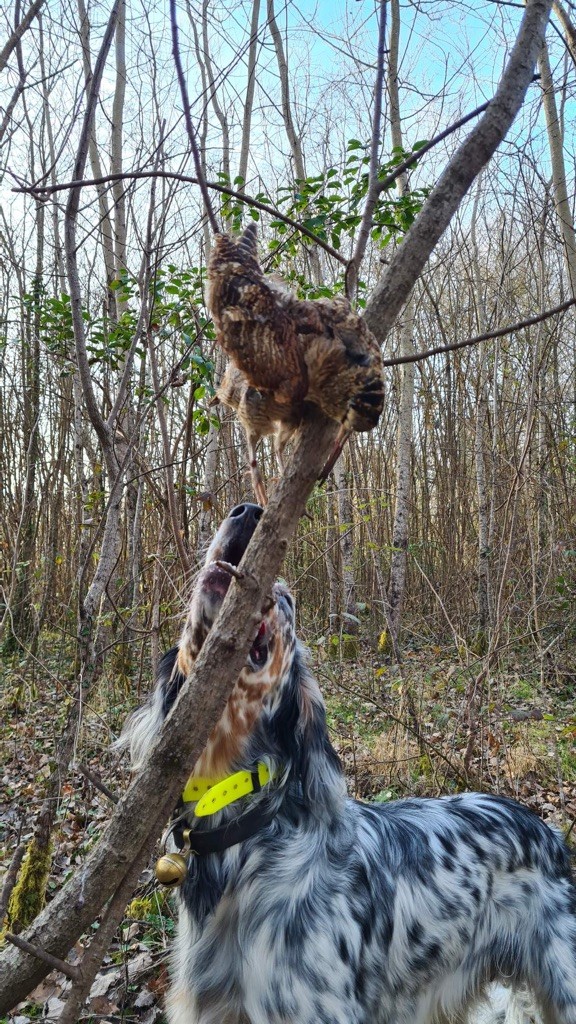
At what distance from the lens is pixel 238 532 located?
1.67m

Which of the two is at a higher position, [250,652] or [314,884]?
[250,652]

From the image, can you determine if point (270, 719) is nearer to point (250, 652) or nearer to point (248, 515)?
point (250, 652)

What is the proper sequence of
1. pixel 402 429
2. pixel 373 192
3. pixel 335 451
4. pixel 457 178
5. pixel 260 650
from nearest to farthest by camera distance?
pixel 335 451, pixel 457 178, pixel 373 192, pixel 260 650, pixel 402 429

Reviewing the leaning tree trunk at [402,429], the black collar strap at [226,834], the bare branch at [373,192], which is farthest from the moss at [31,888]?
the leaning tree trunk at [402,429]

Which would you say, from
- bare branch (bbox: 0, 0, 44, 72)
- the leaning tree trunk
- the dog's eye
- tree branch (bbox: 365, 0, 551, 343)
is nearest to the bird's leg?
tree branch (bbox: 365, 0, 551, 343)

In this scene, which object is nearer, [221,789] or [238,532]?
[238,532]

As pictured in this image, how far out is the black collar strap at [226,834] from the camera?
5.90ft

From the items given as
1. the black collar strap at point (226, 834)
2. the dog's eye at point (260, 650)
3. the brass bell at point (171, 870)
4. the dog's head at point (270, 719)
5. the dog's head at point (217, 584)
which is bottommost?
the black collar strap at point (226, 834)

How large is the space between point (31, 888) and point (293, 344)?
8.83ft

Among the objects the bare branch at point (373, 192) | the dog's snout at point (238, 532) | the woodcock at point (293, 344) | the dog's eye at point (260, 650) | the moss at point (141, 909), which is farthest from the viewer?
the moss at point (141, 909)

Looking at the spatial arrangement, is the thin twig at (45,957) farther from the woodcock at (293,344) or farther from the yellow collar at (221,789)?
the woodcock at (293,344)

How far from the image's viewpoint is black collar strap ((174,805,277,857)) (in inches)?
70.7

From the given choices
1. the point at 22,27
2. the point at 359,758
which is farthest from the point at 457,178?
the point at 359,758

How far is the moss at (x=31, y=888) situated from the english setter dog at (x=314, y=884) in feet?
3.39
